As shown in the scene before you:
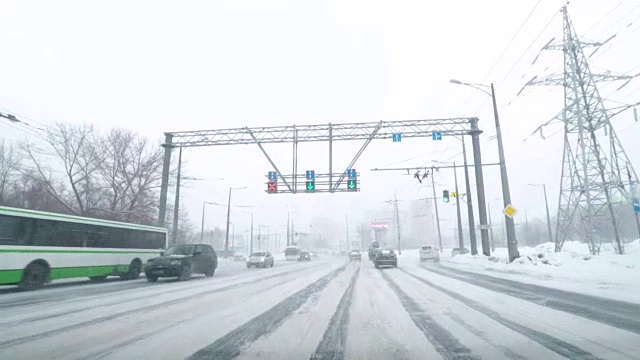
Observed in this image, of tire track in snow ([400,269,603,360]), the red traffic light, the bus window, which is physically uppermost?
the red traffic light

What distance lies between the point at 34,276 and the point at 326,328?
1369 centimetres

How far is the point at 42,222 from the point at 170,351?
45.4ft

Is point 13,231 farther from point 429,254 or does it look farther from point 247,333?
point 429,254

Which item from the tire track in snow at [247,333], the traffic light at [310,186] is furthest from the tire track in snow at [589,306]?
the traffic light at [310,186]

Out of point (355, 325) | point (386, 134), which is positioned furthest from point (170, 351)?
point (386, 134)

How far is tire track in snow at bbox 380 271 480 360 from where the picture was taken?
509 centimetres

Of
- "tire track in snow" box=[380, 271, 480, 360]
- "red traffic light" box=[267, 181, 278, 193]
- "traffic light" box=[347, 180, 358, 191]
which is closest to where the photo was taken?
"tire track in snow" box=[380, 271, 480, 360]

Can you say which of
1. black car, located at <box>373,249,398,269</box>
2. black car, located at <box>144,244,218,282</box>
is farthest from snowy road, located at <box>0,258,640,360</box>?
black car, located at <box>373,249,398,269</box>

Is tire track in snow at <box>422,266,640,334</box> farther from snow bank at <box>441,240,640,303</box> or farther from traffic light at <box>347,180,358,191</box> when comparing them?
traffic light at <box>347,180,358,191</box>

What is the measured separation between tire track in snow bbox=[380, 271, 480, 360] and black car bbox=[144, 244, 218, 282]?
42.9 ft

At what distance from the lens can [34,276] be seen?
598 inches

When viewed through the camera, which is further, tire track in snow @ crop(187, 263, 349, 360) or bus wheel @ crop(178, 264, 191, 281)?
bus wheel @ crop(178, 264, 191, 281)

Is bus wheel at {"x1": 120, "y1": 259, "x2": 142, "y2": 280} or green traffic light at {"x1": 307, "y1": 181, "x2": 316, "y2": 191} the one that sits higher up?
Answer: green traffic light at {"x1": 307, "y1": 181, "x2": 316, "y2": 191}

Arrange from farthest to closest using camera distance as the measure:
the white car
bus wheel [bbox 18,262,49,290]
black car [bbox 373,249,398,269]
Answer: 1. the white car
2. black car [bbox 373,249,398,269]
3. bus wheel [bbox 18,262,49,290]
